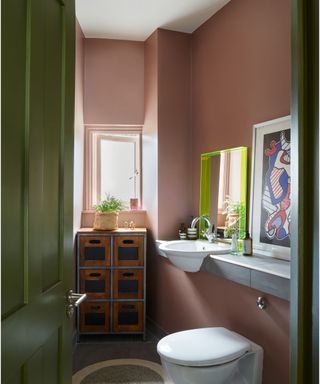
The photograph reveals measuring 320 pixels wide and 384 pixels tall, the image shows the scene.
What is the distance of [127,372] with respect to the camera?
2.67 meters

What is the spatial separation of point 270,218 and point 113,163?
1.99 meters

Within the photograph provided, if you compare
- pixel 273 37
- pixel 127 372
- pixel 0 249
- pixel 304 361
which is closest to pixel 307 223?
pixel 304 361

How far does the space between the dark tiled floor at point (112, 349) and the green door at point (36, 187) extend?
166 centimetres

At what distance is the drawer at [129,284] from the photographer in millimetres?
3227

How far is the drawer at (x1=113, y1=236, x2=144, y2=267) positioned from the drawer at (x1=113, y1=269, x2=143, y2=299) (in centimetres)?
7

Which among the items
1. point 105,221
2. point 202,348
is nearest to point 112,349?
point 105,221

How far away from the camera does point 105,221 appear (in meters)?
3.30

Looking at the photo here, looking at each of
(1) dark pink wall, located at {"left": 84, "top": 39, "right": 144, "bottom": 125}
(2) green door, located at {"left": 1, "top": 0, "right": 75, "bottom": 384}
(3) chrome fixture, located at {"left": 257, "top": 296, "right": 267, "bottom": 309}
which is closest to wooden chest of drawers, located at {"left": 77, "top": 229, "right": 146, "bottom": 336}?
(1) dark pink wall, located at {"left": 84, "top": 39, "right": 144, "bottom": 125}

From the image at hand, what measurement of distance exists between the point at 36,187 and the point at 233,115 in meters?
1.97

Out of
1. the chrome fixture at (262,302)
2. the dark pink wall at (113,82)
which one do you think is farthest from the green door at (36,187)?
the dark pink wall at (113,82)

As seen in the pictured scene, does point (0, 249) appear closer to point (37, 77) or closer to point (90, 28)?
point (37, 77)

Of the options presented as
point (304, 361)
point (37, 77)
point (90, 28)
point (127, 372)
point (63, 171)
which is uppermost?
point (90, 28)

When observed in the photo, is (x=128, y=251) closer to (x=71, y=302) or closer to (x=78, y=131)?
(x=78, y=131)

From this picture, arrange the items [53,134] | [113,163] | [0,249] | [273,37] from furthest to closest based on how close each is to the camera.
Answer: [113,163]
[273,37]
[53,134]
[0,249]
